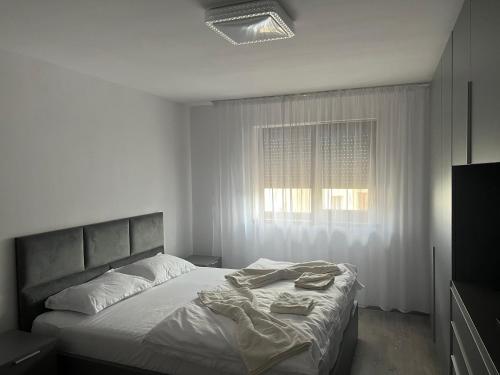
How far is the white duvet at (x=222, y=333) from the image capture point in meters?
2.13

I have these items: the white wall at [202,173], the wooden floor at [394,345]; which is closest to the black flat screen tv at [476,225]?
the wooden floor at [394,345]

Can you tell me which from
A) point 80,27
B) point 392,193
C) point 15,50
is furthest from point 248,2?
point 392,193

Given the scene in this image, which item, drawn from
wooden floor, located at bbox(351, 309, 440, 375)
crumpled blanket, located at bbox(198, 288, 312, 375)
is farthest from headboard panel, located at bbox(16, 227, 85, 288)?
wooden floor, located at bbox(351, 309, 440, 375)

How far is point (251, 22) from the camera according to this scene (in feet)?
7.23

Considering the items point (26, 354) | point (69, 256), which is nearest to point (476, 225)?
point (26, 354)

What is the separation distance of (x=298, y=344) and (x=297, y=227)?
2.57 meters

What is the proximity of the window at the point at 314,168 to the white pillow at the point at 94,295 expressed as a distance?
6.98 ft

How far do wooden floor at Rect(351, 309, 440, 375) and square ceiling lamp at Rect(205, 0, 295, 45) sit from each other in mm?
2716

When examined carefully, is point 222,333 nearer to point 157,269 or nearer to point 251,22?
point 157,269

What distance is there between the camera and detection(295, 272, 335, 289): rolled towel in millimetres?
3086

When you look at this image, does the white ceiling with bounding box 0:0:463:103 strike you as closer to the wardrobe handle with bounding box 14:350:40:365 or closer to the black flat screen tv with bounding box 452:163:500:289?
the black flat screen tv with bounding box 452:163:500:289

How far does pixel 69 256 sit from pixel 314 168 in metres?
2.82

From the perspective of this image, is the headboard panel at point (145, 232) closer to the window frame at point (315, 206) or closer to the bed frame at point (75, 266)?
the bed frame at point (75, 266)

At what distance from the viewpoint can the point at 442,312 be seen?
9.21 feet
